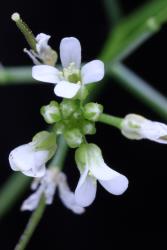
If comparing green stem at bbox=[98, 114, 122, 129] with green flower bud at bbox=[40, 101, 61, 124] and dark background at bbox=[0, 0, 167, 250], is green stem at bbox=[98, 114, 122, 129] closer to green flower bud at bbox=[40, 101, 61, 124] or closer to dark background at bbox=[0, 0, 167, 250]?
green flower bud at bbox=[40, 101, 61, 124]

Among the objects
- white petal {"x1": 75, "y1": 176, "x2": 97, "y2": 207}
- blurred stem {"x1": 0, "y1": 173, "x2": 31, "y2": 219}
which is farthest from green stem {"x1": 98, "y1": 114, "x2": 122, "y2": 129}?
blurred stem {"x1": 0, "y1": 173, "x2": 31, "y2": 219}

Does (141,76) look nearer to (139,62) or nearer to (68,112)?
(139,62)

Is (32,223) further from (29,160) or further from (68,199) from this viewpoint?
(29,160)

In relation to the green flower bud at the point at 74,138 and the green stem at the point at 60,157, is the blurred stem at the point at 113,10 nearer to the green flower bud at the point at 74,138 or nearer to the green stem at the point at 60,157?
the green stem at the point at 60,157

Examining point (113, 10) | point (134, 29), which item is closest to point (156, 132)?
point (134, 29)

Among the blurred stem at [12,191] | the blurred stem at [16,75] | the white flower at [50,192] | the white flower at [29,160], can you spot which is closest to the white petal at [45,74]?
the white flower at [29,160]

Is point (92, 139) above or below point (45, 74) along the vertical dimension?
below
